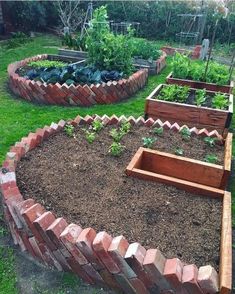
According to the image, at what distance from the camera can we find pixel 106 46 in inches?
247

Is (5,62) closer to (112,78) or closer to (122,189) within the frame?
(112,78)

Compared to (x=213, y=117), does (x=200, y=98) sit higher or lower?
higher

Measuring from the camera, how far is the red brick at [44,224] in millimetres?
2275

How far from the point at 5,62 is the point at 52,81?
9.75 ft

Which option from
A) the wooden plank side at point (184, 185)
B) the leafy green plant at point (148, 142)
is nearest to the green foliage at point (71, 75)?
the leafy green plant at point (148, 142)

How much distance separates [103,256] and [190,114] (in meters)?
2.99

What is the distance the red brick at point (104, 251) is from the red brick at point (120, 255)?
0.03 meters

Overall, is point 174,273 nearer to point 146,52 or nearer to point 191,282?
point 191,282

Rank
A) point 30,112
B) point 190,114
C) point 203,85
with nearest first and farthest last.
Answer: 1. point 190,114
2. point 30,112
3. point 203,85

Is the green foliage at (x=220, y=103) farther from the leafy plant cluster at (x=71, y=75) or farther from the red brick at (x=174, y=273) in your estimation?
the red brick at (x=174, y=273)

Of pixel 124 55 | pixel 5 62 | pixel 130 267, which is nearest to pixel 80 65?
pixel 124 55

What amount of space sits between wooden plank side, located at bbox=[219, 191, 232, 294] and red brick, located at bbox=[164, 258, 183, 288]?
25cm

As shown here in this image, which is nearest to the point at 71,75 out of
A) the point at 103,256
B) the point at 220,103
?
the point at 220,103

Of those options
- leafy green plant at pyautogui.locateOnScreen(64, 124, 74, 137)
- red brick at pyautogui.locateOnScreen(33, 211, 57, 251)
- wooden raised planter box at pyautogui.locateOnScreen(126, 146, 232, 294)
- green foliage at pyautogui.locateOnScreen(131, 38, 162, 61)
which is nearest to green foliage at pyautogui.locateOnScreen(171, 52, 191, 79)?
green foliage at pyautogui.locateOnScreen(131, 38, 162, 61)
